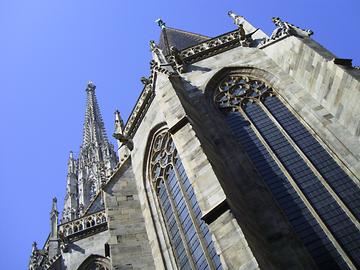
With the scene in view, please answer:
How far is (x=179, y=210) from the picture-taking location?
389 inches

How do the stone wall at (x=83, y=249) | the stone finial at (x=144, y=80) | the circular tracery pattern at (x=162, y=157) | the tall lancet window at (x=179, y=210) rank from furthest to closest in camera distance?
the stone wall at (x=83, y=249), the stone finial at (x=144, y=80), the circular tracery pattern at (x=162, y=157), the tall lancet window at (x=179, y=210)

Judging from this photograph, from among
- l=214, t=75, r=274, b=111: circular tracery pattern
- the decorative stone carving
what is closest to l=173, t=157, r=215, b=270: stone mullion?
l=214, t=75, r=274, b=111: circular tracery pattern

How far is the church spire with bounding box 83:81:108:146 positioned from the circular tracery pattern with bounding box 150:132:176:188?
29720 mm

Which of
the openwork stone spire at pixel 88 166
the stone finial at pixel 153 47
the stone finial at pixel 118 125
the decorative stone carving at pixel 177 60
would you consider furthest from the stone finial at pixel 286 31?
the openwork stone spire at pixel 88 166

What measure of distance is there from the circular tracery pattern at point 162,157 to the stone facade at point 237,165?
34mm

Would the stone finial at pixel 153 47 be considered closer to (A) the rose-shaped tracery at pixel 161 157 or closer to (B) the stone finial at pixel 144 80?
(B) the stone finial at pixel 144 80

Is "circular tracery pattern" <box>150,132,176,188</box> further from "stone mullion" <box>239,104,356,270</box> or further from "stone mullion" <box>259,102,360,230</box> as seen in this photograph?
"stone mullion" <box>259,102,360,230</box>

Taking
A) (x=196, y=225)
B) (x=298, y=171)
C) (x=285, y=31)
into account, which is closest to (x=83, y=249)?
(x=196, y=225)

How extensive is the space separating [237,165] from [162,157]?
249cm

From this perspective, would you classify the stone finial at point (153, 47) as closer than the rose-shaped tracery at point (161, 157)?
No

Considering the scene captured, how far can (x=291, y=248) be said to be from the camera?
771 centimetres

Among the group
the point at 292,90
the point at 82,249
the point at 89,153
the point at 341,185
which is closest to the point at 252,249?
the point at 341,185

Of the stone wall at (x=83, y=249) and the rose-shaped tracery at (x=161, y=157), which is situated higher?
the stone wall at (x=83, y=249)

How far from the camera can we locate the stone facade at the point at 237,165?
765cm
